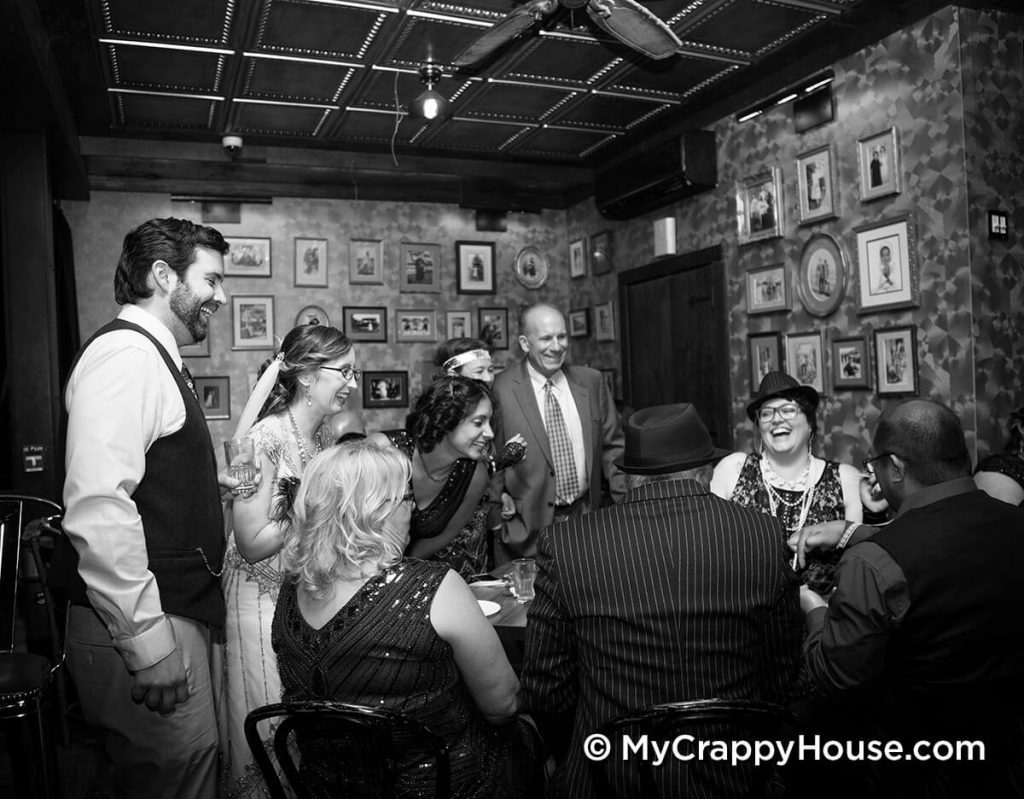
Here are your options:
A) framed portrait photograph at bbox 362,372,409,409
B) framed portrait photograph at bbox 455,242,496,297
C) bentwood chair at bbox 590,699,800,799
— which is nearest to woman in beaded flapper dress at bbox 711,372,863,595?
bentwood chair at bbox 590,699,800,799

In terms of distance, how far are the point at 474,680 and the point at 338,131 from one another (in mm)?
4904

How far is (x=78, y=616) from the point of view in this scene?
1969 mm

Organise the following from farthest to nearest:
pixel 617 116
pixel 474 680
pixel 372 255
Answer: pixel 372 255, pixel 617 116, pixel 474 680

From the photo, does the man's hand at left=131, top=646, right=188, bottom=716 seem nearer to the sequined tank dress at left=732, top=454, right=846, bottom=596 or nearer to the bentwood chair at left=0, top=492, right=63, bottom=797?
the bentwood chair at left=0, top=492, right=63, bottom=797

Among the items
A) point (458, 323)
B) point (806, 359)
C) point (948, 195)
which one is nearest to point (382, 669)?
point (948, 195)

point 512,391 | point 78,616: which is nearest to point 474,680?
point 78,616

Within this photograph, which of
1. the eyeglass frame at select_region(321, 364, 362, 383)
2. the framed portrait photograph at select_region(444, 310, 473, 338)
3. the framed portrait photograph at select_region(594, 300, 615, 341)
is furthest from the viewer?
the framed portrait photograph at select_region(444, 310, 473, 338)

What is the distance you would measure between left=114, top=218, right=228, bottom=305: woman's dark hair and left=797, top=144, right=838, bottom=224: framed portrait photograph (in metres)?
3.58

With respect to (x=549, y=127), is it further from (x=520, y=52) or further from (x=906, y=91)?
(x=906, y=91)

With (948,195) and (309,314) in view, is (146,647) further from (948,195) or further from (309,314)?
(309,314)

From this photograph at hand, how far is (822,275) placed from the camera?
15.0 feet

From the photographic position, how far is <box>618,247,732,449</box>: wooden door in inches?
215

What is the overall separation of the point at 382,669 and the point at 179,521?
2.27 ft

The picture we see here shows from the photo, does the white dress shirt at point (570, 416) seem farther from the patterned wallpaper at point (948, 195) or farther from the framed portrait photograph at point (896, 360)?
the framed portrait photograph at point (896, 360)
